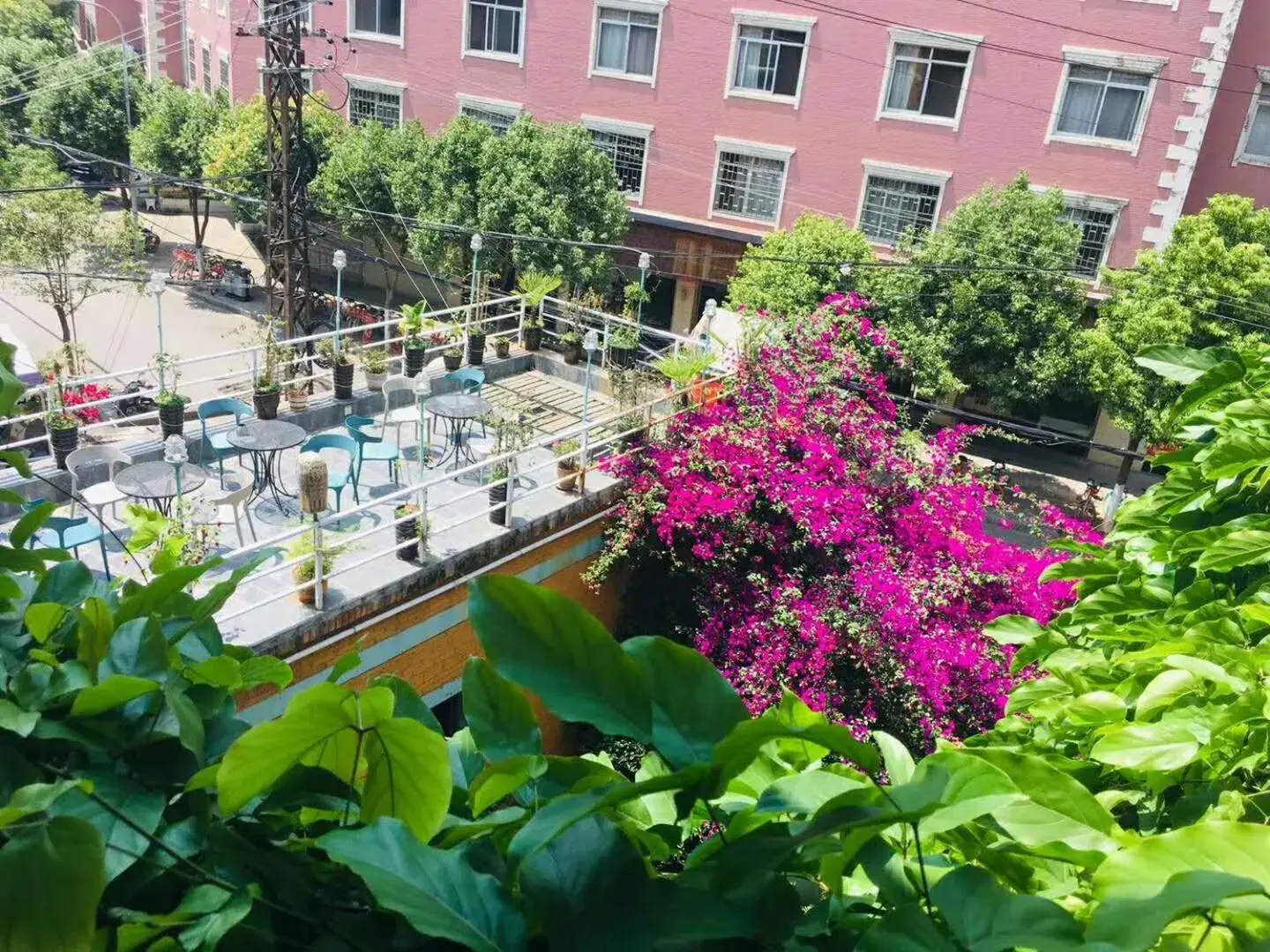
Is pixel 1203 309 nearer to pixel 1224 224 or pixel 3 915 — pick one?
pixel 1224 224

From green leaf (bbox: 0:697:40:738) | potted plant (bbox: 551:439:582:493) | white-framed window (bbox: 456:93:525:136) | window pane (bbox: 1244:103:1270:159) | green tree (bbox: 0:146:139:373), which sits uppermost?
window pane (bbox: 1244:103:1270:159)

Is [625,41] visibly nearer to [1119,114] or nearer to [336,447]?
[1119,114]

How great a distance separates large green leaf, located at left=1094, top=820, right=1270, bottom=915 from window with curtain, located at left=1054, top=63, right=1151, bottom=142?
58.7ft

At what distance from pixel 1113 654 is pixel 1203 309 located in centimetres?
1347

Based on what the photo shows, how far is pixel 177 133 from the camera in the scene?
24828 mm

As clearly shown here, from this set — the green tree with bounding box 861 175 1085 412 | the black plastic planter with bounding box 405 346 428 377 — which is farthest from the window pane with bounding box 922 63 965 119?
the black plastic planter with bounding box 405 346 428 377

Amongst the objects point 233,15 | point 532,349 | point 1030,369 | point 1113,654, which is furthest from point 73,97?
point 1113,654

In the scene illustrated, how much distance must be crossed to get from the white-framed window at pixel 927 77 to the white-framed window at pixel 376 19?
10.7 metres

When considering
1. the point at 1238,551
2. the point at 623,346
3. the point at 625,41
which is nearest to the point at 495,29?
the point at 625,41

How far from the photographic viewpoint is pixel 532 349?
11953 millimetres

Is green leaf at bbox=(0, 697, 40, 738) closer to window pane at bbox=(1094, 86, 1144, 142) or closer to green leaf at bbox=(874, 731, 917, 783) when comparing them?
green leaf at bbox=(874, 731, 917, 783)

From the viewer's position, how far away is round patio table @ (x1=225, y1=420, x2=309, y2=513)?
8.10 meters

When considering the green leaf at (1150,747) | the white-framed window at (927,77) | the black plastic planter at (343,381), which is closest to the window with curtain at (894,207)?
the white-framed window at (927,77)

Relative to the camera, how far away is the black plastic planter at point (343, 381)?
32.3 feet
